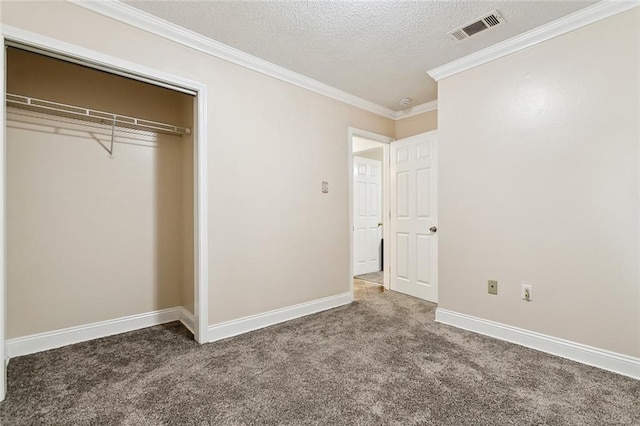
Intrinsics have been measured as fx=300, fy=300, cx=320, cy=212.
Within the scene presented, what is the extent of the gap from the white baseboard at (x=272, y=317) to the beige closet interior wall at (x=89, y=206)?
58 centimetres

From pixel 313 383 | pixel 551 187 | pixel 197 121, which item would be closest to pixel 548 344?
pixel 551 187

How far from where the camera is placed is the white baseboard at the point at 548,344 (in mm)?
1988

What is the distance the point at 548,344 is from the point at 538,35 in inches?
93.9

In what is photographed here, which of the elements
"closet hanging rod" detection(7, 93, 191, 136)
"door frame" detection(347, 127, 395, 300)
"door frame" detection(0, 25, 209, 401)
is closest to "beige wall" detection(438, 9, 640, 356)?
"door frame" detection(347, 127, 395, 300)

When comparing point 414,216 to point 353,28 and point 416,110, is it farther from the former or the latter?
point 353,28

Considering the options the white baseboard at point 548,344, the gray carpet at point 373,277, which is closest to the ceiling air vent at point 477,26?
the white baseboard at point 548,344

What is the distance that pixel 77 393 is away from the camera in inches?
69.2

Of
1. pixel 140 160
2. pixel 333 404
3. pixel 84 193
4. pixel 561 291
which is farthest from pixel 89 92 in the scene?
pixel 561 291

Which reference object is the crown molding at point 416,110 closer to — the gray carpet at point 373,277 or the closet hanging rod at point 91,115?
the gray carpet at point 373,277

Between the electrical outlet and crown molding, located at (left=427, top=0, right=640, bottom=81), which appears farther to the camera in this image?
the electrical outlet

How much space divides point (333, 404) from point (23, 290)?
2.45 metres

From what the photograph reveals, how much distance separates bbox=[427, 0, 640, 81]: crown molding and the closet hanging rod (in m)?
2.61

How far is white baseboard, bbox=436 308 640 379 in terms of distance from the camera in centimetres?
199

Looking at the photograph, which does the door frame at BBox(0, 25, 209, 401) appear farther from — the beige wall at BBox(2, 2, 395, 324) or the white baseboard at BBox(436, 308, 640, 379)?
the white baseboard at BBox(436, 308, 640, 379)
